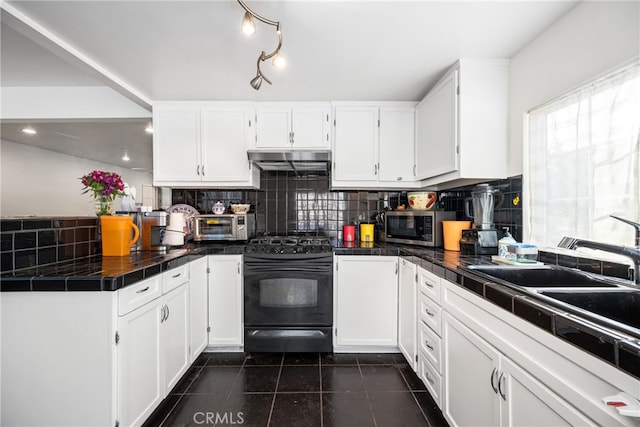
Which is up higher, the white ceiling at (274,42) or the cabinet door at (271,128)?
the white ceiling at (274,42)

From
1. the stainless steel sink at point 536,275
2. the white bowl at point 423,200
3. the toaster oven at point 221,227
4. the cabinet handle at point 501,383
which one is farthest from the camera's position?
the toaster oven at point 221,227

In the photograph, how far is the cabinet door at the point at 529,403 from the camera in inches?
28.3

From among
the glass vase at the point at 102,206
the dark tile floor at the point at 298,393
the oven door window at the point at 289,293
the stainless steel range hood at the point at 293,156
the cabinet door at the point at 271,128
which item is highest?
the cabinet door at the point at 271,128

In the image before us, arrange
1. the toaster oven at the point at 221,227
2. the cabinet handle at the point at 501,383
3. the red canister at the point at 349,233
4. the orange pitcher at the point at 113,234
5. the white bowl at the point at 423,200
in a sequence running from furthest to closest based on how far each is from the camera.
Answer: the red canister at the point at 349,233
the toaster oven at the point at 221,227
the white bowl at the point at 423,200
the orange pitcher at the point at 113,234
the cabinet handle at the point at 501,383

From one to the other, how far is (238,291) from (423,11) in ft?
7.60

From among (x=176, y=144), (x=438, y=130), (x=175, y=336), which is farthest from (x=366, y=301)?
(x=176, y=144)

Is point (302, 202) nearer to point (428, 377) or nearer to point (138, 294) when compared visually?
point (138, 294)

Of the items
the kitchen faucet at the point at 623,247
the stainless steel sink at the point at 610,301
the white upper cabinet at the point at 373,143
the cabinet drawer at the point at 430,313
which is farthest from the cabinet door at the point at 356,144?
the stainless steel sink at the point at 610,301

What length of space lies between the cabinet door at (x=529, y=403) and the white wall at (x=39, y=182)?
486cm

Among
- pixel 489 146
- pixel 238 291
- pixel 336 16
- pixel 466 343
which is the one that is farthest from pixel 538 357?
pixel 238 291

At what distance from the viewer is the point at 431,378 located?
1.64 metres

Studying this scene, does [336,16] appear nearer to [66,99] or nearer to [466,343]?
[466,343]

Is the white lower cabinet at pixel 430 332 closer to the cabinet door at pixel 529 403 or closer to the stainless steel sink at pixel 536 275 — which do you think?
the stainless steel sink at pixel 536 275

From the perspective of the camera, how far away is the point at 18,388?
3.93ft
